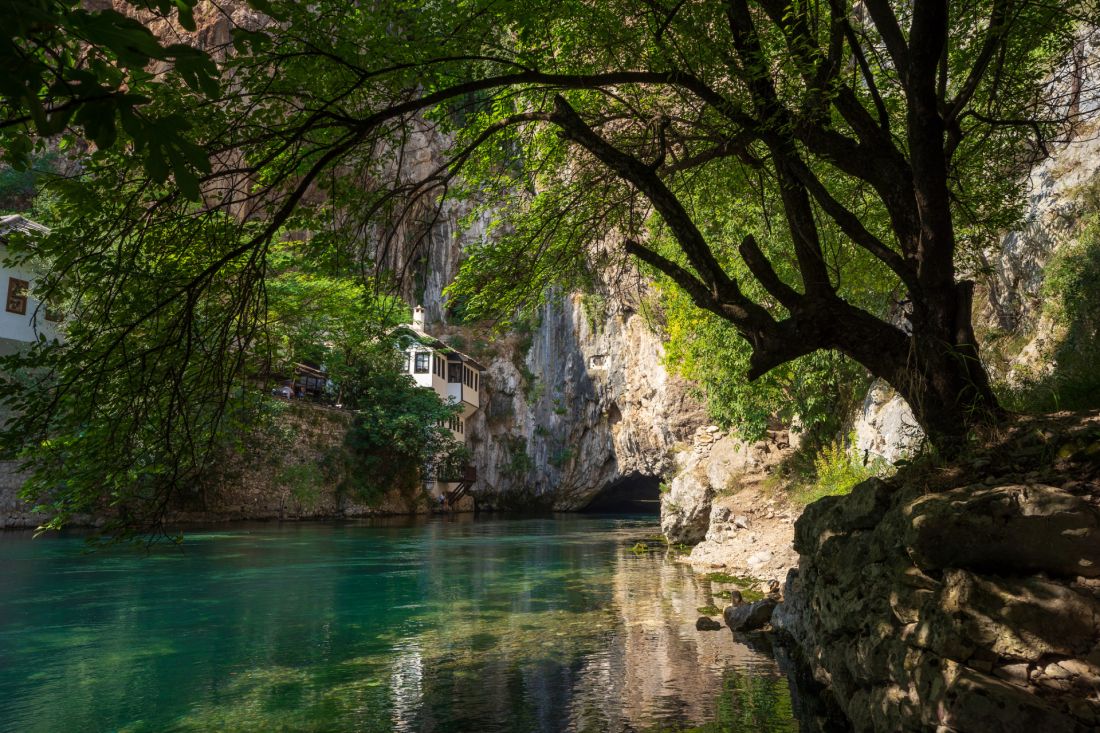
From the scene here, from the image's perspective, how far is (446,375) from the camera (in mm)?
50094

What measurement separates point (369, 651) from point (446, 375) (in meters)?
41.4

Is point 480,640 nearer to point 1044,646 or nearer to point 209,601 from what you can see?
point 209,601

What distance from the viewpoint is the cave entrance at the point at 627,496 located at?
173ft

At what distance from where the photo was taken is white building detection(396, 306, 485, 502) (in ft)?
150

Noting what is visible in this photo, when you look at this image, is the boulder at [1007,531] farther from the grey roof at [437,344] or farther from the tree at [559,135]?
the grey roof at [437,344]

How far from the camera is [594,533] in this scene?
29.2 metres

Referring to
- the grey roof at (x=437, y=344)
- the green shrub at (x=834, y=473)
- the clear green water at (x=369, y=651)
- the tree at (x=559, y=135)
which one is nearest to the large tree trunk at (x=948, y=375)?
the tree at (x=559, y=135)

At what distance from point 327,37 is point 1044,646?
623cm

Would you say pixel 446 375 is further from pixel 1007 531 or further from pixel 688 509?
pixel 1007 531

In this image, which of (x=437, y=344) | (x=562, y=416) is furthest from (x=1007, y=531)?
(x=562, y=416)

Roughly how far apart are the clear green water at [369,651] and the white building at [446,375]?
28.1 metres

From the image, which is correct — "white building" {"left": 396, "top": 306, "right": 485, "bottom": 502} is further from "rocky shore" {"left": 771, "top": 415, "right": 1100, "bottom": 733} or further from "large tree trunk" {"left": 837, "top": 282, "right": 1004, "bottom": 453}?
"rocky shore" {"left": 771, "top": 415, "right": 1100, "bottom": 733}

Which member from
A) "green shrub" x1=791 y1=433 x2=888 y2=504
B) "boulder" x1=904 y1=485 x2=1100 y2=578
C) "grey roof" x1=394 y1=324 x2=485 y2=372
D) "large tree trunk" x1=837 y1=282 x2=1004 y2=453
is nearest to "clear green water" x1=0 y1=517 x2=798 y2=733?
"boulder" x1=904 y1=485 x2=1100 y2=578

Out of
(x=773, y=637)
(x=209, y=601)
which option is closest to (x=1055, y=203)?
(x=773, y=637)
